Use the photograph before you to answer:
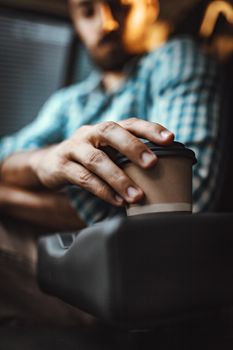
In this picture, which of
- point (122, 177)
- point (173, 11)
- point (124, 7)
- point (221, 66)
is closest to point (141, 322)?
point (122, 177)

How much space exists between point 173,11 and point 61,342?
883 mm

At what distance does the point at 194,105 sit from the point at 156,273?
0.55m

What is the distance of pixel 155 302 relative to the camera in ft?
1.61

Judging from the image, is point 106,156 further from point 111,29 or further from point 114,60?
point 114,60

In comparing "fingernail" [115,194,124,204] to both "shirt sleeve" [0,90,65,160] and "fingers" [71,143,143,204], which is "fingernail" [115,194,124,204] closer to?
"fingers" [71,143,143,204]

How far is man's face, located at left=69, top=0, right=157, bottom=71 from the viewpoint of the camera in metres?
0.91

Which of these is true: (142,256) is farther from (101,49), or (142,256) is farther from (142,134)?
(101,49)

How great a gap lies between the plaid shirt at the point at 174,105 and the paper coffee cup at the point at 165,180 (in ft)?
0.37

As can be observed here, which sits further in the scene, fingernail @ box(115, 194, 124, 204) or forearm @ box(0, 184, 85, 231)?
forearm @ box(0, 184, 85, 231)

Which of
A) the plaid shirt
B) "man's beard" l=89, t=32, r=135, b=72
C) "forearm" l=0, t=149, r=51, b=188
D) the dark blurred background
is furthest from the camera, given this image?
the dark blurred background

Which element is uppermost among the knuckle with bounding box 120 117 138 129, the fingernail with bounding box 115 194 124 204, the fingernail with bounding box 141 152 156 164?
the knuckle with bounding box 120 117 138 129

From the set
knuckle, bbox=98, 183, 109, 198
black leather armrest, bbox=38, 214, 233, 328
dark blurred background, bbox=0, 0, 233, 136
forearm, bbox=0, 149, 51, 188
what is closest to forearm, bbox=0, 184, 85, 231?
forearm, bbox=0, 149, 51, 188

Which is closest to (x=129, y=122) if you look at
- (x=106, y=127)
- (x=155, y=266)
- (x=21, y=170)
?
(x=106, y=127)

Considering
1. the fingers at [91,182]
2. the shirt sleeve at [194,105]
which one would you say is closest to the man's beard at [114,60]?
the shirt sleeve at [194,105]
